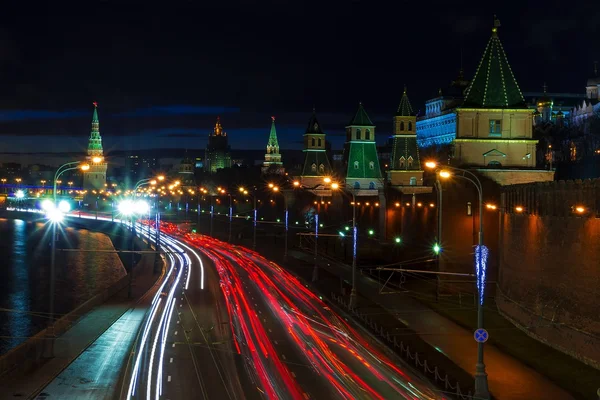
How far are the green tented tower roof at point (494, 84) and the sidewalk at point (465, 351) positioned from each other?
14702mm

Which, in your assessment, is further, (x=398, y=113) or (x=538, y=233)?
(x=398, y=113)

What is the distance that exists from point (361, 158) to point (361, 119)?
20.5 feet

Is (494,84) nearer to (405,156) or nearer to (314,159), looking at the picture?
(405,156)

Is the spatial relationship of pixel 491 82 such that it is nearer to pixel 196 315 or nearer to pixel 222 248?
pixel 196 315

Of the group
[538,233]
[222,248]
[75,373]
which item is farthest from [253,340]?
[222,248]

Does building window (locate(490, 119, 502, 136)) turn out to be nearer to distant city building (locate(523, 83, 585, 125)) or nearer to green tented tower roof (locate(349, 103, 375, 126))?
green tented tower roof (locate(349, 103, 375, 126))

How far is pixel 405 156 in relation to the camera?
315ft

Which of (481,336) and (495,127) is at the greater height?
(495,127)

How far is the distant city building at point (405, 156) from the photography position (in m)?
95.5

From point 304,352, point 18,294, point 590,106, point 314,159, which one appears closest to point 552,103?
point 590,106

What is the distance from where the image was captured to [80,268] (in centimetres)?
9231

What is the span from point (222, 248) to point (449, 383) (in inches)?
2637

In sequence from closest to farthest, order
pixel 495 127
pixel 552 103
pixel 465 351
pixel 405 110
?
1. pixel 465 351
2. pixel 495 127
3. pixel 405 110
4. pixel 552 103

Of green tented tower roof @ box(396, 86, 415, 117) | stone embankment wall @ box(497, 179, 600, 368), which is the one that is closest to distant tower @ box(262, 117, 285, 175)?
green tented tower roof @ box(396, 86, 415, 117)
